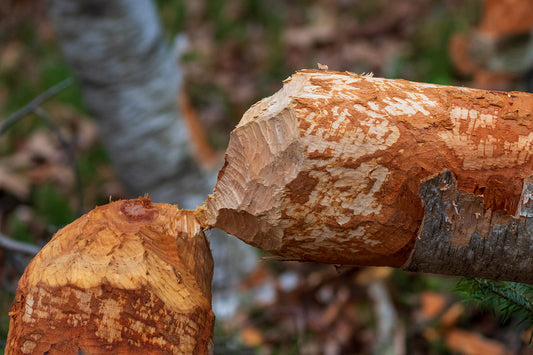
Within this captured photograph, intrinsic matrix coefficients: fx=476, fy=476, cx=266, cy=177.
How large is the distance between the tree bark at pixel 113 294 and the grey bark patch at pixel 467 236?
405 mm

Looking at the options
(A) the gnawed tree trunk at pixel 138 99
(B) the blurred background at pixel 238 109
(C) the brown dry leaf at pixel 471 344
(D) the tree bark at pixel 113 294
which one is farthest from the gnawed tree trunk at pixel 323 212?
(A) the gnawed tree trunk at pixel 138 99

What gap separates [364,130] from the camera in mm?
750

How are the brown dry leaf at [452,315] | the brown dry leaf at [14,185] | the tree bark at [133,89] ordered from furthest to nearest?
the brown dry leaf at [14,185] → the tree bark at [133,89] → the brown dry leaf at [452,315]

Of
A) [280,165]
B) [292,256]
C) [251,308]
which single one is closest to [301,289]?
[251,308]

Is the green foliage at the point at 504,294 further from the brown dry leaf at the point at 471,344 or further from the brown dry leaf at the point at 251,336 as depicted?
the brown dry leaf at the point at 251,336

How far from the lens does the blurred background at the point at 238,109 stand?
1.92m

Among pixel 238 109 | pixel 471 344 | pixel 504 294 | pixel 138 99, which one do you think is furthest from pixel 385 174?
pixel 238 109

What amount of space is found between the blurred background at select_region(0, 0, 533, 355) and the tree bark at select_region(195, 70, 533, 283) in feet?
1.32

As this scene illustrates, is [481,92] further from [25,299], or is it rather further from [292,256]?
[25,299]

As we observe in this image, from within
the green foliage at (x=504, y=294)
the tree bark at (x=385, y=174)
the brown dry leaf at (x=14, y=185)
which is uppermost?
the brown dry leaf at (x=14, y=185)

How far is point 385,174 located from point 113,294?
0.47 metres

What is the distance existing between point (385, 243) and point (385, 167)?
138mm

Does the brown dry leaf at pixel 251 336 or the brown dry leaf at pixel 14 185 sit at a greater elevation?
the brown dry leaf at pixel 14 185

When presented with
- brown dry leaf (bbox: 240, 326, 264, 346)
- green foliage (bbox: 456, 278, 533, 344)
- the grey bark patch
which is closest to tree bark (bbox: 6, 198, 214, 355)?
the grey bark patch
